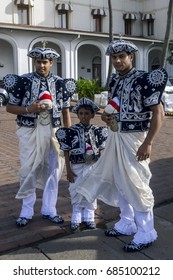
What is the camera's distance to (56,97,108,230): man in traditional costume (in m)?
3.75

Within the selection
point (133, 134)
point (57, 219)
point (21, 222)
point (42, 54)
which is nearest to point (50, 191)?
point (57, 219)

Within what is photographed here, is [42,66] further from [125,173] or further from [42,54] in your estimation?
[125,173]

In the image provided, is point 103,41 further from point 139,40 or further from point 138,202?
point 138,202

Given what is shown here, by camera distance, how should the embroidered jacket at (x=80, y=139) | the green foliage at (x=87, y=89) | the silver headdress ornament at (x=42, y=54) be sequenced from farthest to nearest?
the green foliage at (x=87, y=89), the embroidered jacket at (x=80, y=139), the silver headdress ornament at (x=42, y=54)

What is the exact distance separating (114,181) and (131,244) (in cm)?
60

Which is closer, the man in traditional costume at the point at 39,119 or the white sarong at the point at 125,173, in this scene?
the white sarong at the point at 125,173

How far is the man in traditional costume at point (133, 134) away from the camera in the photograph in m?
3.13

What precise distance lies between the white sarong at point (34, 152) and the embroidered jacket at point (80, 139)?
0.50ft

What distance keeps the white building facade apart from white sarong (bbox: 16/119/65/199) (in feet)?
67.9

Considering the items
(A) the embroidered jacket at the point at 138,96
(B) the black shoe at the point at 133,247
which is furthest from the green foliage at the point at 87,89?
(B) the black shoe at the point at 133,247

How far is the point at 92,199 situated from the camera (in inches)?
140

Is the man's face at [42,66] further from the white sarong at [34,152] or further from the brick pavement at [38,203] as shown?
the brick pavement at [38,203]

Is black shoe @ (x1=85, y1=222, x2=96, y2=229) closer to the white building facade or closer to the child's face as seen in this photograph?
the child's face
